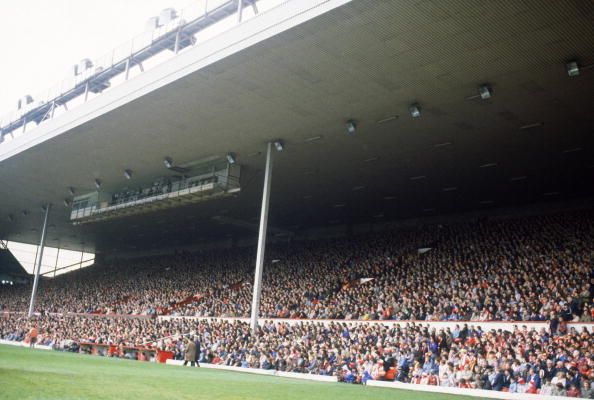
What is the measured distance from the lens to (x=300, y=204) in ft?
104

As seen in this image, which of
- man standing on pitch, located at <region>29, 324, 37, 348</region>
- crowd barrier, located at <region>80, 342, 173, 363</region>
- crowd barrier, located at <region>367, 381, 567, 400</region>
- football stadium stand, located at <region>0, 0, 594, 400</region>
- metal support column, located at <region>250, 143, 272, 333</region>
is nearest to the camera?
crowd barrier, located at <region>367, 381, 567, 400</region>

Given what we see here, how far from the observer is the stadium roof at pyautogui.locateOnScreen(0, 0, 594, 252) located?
13.2 metres

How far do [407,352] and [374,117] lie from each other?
726 centimetres

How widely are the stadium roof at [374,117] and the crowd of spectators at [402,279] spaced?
2.37 meters

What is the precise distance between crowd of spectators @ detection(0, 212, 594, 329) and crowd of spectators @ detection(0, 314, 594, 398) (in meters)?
1.05

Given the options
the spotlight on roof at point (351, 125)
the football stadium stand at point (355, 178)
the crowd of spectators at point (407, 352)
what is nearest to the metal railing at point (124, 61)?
the football stadium stand at point (355, 178)

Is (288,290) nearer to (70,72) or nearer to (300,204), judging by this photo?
(300,204)

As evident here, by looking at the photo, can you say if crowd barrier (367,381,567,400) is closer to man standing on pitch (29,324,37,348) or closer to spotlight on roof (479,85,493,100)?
spotlight on roof (479,85,493,100)

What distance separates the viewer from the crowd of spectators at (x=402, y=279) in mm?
17828

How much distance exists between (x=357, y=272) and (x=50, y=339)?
15.4 m

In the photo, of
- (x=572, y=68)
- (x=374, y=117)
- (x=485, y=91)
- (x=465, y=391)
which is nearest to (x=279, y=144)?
(x=374, y=117)

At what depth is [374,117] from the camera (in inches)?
725

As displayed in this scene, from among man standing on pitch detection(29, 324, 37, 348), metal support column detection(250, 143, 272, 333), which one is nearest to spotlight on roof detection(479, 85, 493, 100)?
metal support column detection(250, 143, 272, 333)

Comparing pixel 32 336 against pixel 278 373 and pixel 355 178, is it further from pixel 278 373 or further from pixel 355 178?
pixel 355 178
